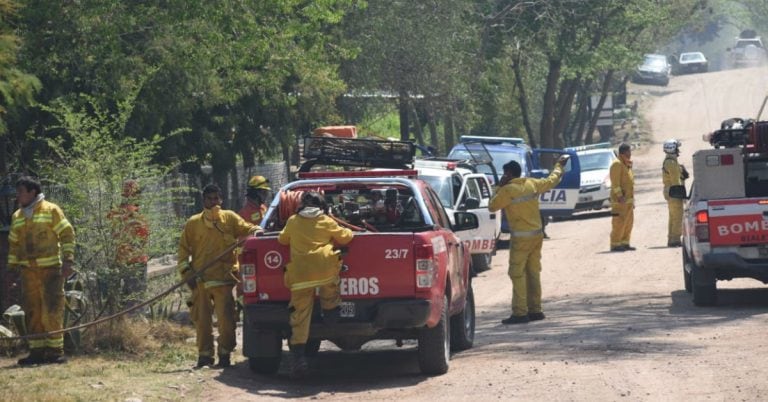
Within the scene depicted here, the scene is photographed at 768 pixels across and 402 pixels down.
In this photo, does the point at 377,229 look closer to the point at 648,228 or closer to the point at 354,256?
the point at 354,256

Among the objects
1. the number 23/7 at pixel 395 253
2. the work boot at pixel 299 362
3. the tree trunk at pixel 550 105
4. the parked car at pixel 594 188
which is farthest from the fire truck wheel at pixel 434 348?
the tree trunk at pixel 550 105

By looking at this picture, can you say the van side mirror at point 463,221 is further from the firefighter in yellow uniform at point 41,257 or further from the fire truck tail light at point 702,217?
the firefighter in yellow uniform at point 41,257

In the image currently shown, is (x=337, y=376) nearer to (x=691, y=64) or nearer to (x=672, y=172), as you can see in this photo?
(x=672, y=172)

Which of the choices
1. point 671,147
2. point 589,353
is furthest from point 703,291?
point 671,147

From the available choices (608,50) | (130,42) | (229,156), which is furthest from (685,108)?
(130,42)

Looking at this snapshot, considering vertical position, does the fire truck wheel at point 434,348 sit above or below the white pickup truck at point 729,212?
below

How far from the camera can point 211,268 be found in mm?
12352

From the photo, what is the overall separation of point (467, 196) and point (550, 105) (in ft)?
69.9

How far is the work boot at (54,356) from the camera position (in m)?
12.4

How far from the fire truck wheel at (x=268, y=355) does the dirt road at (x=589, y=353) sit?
0.32ft

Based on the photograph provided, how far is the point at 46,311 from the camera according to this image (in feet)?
40.8

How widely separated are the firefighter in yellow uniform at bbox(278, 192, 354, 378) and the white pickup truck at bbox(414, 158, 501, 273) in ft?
29.5

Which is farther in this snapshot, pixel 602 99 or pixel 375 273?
pixel 602 99

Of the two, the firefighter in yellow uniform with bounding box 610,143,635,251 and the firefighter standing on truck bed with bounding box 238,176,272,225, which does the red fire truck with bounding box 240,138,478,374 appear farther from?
the firefighter in yellow uniform with bounding box 610,143,635,251
